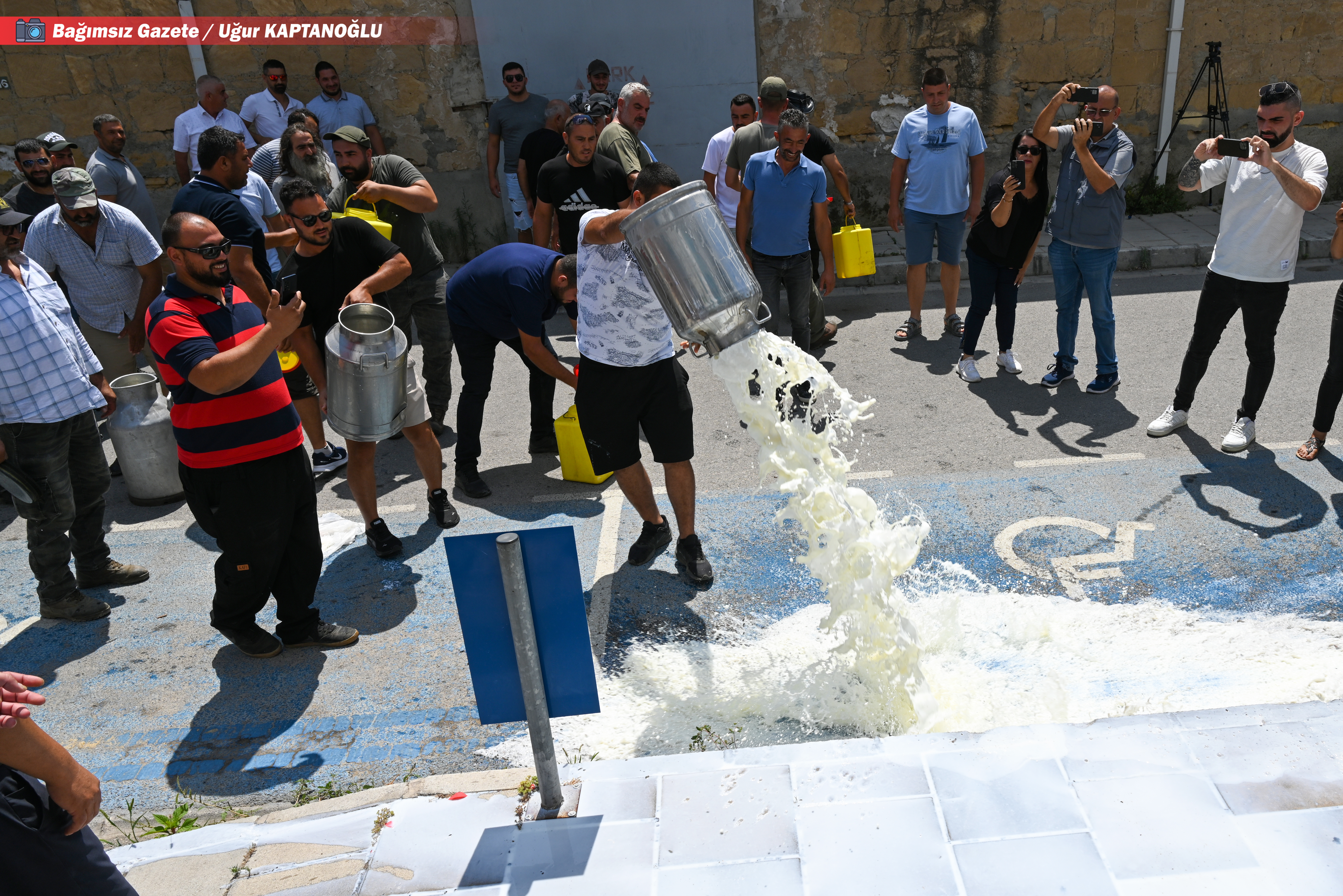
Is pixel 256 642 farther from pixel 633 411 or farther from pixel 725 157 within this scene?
pixel 725 157

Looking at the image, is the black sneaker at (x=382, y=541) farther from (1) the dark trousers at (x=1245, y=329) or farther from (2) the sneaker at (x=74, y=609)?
(1) the dark trousers at (x=1245, y=329)

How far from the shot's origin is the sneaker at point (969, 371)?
274 inches

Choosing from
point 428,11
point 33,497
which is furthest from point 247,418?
point 428,11

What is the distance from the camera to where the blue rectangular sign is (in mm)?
2785

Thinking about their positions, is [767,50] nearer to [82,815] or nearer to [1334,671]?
[1334,671]

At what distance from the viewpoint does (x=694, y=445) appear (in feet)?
20.1

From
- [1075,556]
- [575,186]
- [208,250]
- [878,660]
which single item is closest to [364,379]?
[208,250]

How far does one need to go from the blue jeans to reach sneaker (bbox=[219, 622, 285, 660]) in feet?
17.0

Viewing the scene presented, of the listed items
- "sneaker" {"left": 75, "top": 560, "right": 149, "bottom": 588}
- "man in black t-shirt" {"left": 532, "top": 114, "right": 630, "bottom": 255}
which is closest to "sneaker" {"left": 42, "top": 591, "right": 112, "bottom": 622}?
"sneaker" {"left": 75, "top": 560, "right": 149, "bottom": 588}

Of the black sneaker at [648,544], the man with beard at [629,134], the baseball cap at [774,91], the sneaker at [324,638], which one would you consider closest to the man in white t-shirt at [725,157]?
the man with beard at [629,134]

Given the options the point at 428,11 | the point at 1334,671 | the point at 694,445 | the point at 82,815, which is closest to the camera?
the point at 82,815

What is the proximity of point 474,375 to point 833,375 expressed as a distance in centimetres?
283

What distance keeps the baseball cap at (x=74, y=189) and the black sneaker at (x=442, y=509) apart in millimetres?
2675

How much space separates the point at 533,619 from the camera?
2.88 metres
